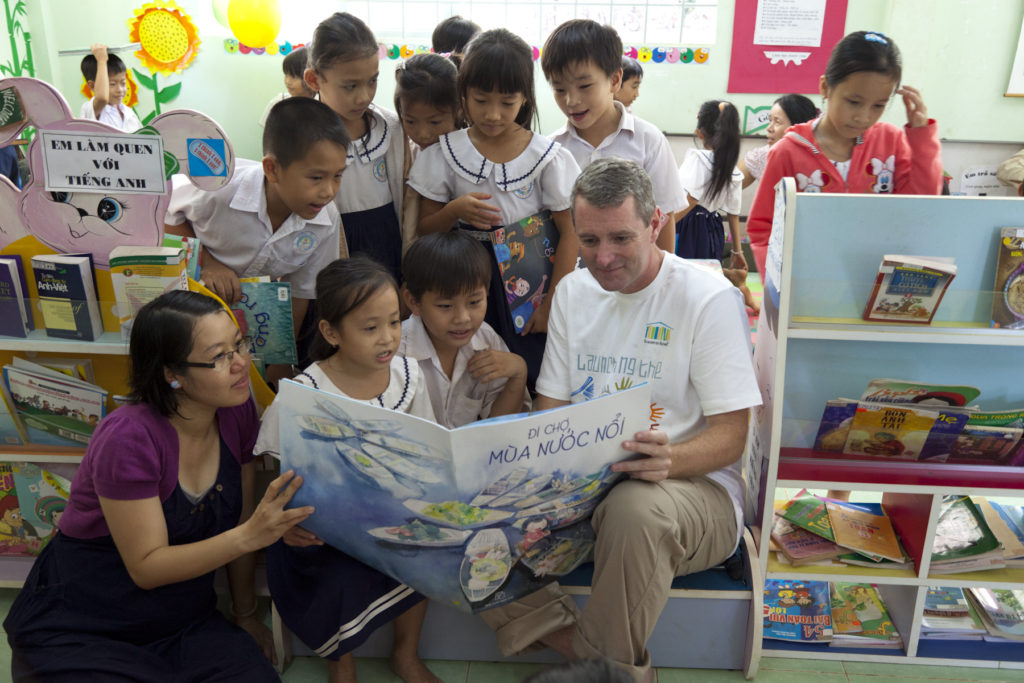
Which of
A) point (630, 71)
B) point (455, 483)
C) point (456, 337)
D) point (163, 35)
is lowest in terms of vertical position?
point (455, 483)

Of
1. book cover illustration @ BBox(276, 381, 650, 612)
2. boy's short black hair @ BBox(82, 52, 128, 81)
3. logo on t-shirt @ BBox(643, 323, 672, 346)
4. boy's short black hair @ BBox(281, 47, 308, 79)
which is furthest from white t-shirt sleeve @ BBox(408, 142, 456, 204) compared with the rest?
boy's short black hair @ BBox(82, 52, 128, 81)

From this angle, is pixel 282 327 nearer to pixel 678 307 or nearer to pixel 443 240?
pixel 443 240

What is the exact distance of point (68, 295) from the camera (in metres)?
1.94

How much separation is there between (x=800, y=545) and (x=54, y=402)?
203 cm

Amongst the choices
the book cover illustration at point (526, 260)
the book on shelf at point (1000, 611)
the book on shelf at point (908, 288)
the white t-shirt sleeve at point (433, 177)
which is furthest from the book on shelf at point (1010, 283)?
the white t-shirt sleeve at point (433, 177)

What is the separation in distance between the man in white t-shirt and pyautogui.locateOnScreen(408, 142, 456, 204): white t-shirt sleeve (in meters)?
0.59

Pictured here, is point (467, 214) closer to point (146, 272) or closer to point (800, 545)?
point (146, 272)

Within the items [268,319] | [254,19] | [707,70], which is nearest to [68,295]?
[268,319]

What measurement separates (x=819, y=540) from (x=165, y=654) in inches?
64.7

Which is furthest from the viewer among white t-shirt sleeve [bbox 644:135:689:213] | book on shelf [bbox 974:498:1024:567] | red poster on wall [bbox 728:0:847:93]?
red poster on wall [bbox 728:0:847:93]

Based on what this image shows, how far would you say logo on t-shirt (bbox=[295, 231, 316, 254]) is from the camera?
2229mm

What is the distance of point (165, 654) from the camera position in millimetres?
1716

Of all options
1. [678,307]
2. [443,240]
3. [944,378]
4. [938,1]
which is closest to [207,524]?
[443,240]

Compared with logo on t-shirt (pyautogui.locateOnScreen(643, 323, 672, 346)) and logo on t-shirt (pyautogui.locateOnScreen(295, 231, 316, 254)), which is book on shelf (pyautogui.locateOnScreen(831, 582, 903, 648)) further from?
logo on t-shirt (pyautogui.locateOnScreen(295, 231, 316, 254))
